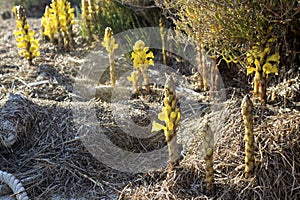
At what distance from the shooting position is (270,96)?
3334 millimetres

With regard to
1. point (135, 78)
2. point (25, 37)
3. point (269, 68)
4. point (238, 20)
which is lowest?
point (135, 78)

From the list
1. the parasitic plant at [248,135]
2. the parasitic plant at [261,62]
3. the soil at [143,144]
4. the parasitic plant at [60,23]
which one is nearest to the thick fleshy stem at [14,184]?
the soil at [143,144]

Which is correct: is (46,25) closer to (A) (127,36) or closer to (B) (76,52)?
(B) (76,52)

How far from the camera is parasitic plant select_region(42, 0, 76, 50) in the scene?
15.1ft

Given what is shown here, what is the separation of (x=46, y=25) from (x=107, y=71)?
1.09 metres

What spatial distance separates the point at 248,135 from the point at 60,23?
2893mm

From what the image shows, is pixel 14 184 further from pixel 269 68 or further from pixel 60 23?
pixel 60 23

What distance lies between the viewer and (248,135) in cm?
243

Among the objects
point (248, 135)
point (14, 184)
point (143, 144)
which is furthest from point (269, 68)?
point (14, 184)

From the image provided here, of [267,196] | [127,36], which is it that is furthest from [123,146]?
[127,36]

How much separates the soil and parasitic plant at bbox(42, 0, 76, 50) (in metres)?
1.02

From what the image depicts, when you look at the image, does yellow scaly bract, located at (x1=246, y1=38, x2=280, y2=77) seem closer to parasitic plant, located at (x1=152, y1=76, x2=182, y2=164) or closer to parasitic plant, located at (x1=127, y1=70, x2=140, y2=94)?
parasitic plant, located at (x1=152, y1=76, x2=182, y2=164)

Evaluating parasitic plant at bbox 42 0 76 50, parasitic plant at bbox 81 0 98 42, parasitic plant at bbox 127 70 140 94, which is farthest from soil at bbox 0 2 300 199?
parasitic plant at bbox 81 0 98 42

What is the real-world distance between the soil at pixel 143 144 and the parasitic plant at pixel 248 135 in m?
0.08
